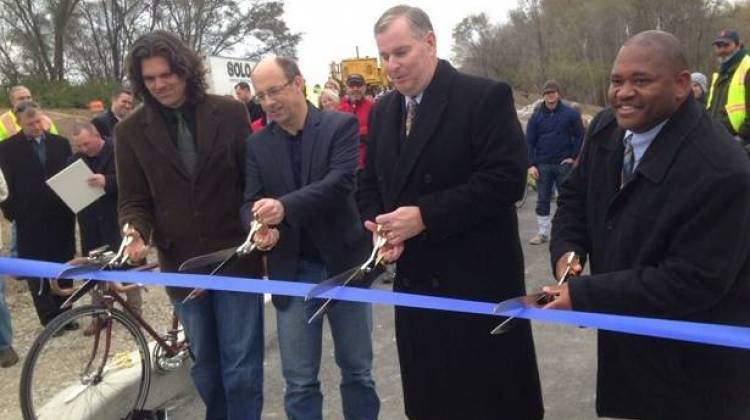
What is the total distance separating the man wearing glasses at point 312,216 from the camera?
9.47 ft

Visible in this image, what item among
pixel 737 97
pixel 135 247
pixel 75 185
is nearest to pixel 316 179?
pixel 135 247

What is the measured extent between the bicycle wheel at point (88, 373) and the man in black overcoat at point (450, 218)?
6.51ft

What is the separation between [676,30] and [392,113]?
39.2 m

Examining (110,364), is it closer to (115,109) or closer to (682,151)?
(115,109)

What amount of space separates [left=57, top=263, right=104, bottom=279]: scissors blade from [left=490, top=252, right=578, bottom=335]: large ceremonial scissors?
200 centimetres

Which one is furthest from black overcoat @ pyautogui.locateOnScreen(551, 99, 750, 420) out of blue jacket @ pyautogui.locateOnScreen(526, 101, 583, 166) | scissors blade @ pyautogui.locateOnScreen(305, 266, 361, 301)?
blue jacket @ pyautogui.locateOnScreen(526, 101, 583, 166)

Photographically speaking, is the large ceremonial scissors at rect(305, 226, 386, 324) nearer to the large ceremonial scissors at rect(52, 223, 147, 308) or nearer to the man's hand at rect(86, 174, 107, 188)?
the large ceremonial scissors at rect(52, 223, 147, 308)

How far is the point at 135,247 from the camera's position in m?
3.10

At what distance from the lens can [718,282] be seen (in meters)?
1.85

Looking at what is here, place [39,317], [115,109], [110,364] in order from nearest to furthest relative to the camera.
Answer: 1. [110,364]
2. [39,317]
3. [115,109]

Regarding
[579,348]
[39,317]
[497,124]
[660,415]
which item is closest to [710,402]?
[660,415]

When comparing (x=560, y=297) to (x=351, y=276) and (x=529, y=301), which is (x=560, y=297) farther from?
(x=351, y=276)

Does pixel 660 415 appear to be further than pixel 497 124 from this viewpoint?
No

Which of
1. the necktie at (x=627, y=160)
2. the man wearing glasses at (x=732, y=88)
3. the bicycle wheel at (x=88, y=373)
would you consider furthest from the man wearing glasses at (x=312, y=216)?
the man wearing glasses at (x=732, y=88)
